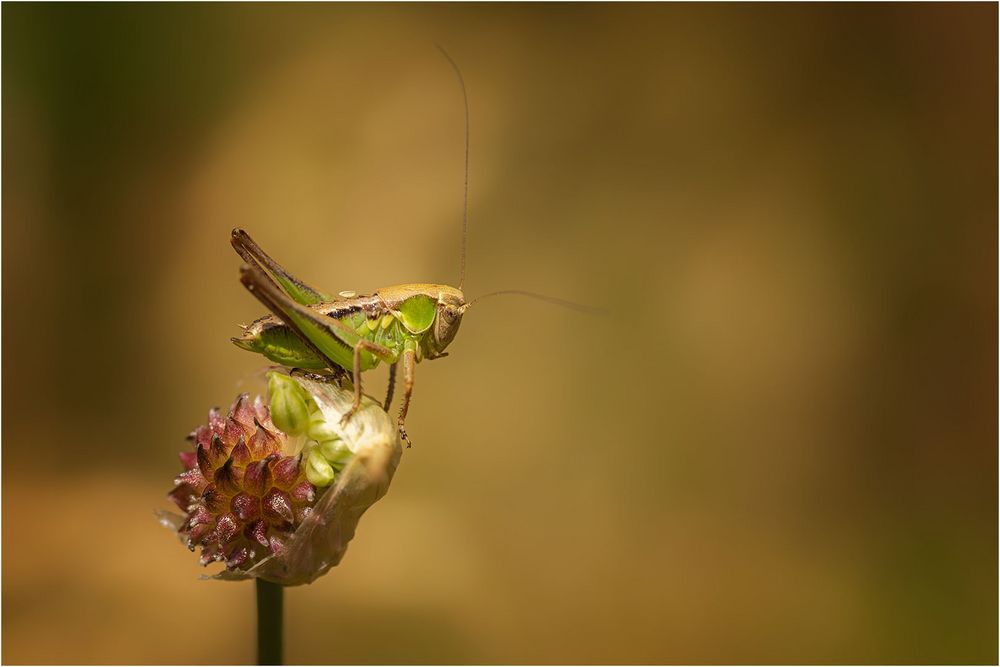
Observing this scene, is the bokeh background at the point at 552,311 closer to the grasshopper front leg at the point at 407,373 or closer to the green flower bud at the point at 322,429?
the grasshopper front leg at the point at 407,373

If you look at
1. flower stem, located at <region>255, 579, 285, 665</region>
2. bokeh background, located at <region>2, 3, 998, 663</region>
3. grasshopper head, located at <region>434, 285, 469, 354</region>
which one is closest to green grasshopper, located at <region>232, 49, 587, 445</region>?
grasshopper head, located at <region>434, 285, 469, 354</region>

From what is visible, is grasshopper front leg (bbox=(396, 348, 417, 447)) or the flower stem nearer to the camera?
the flower stem

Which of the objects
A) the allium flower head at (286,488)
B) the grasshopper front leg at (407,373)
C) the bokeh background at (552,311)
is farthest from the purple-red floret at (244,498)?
the bokeh background at (552,311)

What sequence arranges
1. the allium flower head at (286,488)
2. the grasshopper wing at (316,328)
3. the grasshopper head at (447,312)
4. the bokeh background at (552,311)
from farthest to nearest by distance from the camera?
the bokeh background at (552,311)
the grasshopper head at (447,312)
the grasshopper wing at (316,328)
the allium flower head at (286,488)

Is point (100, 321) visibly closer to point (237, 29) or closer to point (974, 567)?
point (237, 29)

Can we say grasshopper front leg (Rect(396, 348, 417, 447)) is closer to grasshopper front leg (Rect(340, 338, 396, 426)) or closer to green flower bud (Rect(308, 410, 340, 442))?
grasshopper front leg (Rect(340, 338, 396, 426))

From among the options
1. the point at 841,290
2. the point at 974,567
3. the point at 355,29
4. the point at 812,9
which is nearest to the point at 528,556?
the point at 974,567
